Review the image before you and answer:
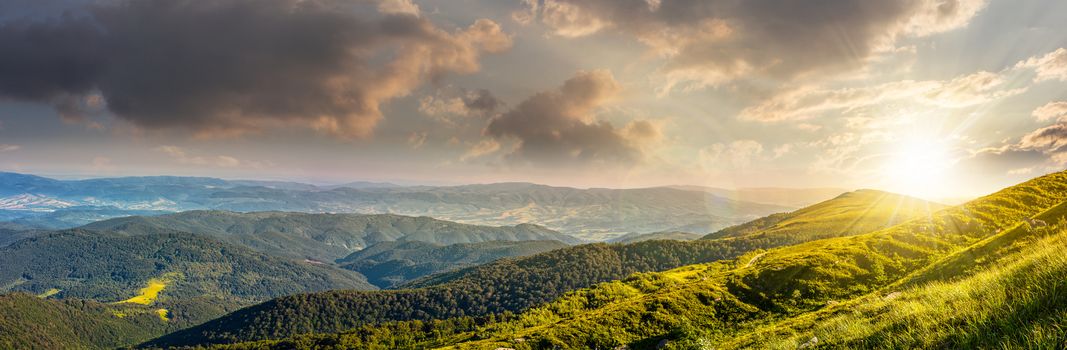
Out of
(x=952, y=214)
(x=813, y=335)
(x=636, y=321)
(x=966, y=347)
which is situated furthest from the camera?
(x=952, y=214)

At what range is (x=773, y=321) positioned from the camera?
4288cm

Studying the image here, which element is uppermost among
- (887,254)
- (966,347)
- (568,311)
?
(966,347)

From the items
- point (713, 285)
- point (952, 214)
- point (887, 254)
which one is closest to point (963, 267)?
point (887, 254)

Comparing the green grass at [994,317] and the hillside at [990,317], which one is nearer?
the green grass at [994,317]

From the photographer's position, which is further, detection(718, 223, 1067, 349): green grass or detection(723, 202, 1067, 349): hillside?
detection(723, 202, 1067, 349): hillside

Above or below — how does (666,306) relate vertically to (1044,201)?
below

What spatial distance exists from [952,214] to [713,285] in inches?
1257

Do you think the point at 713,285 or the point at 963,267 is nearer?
the point at 963,267

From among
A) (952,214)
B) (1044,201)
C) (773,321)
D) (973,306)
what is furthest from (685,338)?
(1044,201)

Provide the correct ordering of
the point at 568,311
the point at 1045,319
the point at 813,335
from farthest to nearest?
the point at 568,311
the point at 813,335
the point at 1045,319

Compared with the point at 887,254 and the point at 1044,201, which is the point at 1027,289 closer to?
the point at 887,254

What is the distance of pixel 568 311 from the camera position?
8762 cm

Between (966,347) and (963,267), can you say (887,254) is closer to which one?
(963,267)

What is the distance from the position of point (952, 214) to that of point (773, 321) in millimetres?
34238
